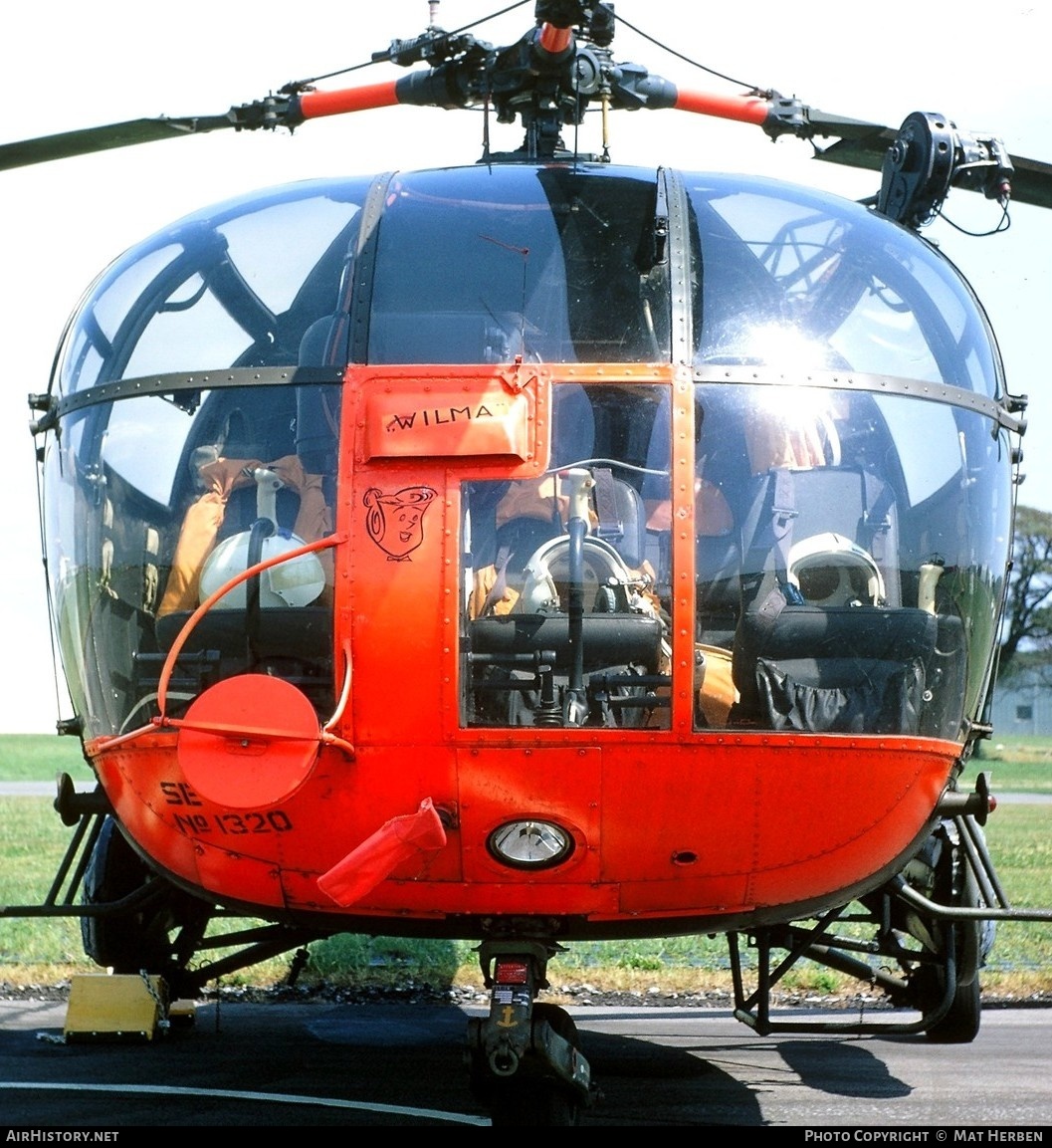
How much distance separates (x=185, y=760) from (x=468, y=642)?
802 mm

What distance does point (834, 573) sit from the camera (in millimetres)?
4832

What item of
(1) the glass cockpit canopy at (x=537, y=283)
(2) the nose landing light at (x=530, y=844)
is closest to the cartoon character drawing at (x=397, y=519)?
(1) the glass cockpit canopy at (x=537, y=283)

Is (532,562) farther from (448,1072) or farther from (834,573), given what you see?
(448,1072)

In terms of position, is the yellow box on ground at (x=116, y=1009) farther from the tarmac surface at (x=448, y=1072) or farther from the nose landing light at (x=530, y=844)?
the nose landing light at (x=530, y=844)

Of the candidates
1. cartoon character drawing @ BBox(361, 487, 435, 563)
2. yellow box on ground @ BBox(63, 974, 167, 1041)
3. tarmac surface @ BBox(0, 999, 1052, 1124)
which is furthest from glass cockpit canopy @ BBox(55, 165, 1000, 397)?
yellow box on ground @ BBox(63, 974, 167, 1041)

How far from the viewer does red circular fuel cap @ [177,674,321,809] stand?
4352 mm

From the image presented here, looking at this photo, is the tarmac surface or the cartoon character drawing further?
the tarmac surface

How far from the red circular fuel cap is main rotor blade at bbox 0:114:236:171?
2833mm

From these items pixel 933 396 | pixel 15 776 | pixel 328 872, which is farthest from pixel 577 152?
pixel 15 776

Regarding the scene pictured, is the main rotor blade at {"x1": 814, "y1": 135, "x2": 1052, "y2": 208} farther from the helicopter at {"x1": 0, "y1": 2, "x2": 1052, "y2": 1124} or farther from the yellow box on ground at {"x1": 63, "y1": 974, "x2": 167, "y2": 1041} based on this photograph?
the yellow box on ground at {"x1": 63, "y1": 974, "x2": 167, "y2": 1041}

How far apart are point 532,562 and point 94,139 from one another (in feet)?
9.52

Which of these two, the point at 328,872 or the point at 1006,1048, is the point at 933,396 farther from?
the point at 1006,1048

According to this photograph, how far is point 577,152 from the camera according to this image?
6.10 m

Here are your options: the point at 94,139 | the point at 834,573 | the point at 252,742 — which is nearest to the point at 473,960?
the point at 94,139
